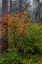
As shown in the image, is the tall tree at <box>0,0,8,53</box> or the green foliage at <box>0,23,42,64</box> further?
the tall tree at <box>0,0,8,53</box>

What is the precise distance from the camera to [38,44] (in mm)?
10609

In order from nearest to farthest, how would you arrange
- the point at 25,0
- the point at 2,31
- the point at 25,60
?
the point at 25,60 → the point at 2,31 → the point at 25,0

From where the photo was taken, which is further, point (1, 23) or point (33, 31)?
point (1, 23)

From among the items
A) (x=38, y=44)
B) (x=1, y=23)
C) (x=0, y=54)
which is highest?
(x=1, y=23)

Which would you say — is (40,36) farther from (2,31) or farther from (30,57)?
(2,31)

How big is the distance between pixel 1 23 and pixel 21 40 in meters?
1.60

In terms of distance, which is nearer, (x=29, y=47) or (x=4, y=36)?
(x=29, y=47)

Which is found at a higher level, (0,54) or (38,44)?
(38,44)

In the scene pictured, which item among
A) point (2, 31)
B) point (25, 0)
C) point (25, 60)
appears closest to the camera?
point (25, 60)

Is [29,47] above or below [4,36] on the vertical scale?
below

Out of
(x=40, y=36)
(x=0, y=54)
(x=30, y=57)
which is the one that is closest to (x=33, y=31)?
(x=40, y=36)

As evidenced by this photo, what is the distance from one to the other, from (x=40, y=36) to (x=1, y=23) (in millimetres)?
2240

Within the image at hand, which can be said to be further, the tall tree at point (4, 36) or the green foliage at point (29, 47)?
the tall tree at point (4, 36)

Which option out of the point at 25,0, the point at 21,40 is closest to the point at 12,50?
the point at 21,40
